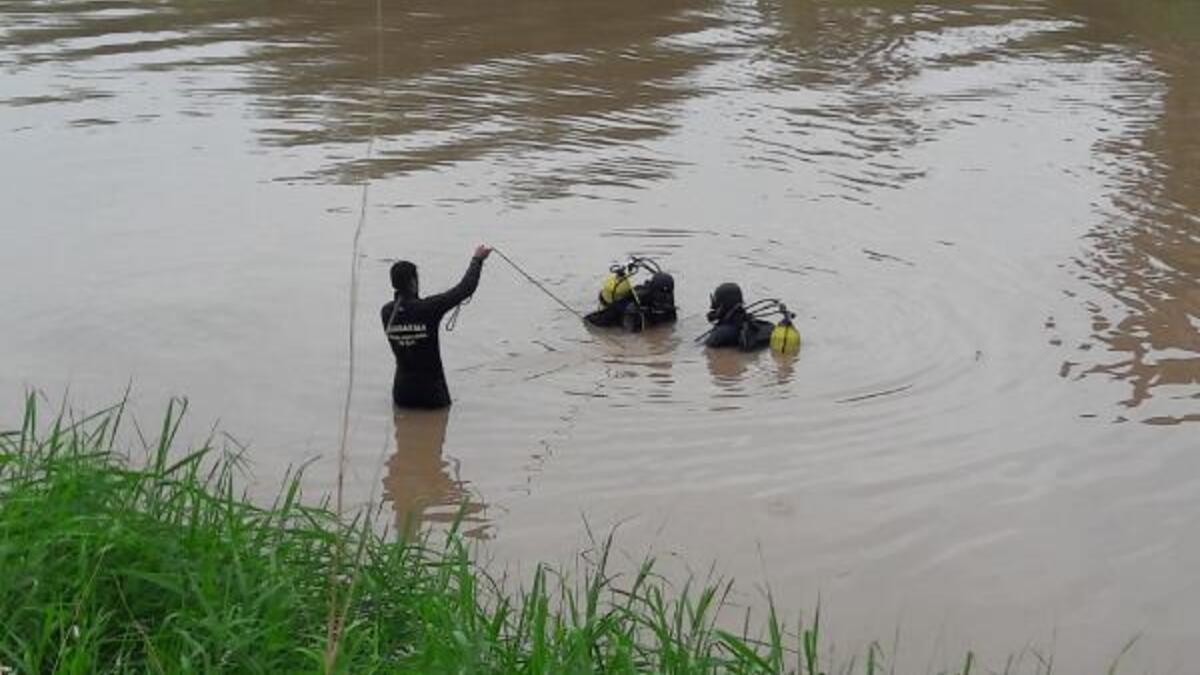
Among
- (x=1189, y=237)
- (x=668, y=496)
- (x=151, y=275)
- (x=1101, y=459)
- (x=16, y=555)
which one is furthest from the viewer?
(x=1189, y=237)

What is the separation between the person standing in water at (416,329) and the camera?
951 centimetres

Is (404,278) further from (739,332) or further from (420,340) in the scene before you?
(739,332)

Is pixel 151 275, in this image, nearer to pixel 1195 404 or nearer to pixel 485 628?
pixel 1195 404

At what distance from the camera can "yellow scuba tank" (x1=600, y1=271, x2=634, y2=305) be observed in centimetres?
1165

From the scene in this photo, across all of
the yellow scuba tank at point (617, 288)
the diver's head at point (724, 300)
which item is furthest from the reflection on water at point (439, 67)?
the diver's head at point (724, 300)

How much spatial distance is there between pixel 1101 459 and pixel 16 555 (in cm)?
614

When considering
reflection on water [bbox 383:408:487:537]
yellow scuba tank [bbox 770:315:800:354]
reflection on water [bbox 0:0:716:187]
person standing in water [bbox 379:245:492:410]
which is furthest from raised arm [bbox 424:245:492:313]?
→ reflection on water [bbox 0:0:716:187]

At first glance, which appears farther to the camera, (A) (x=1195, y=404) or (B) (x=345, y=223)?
(B) (x=345, y=223)

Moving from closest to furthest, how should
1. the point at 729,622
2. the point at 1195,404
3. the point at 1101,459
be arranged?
the point at 729,622, the point at 1101,459, the point at 1195,404

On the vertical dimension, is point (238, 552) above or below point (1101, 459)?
above

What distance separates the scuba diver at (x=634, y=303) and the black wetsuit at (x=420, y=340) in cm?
213

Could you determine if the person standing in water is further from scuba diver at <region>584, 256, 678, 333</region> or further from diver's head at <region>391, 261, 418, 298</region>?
scuba diver at <region>584, 256, 678, 333</region>

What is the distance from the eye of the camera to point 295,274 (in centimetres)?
1261

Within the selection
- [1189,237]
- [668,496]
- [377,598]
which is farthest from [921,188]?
[377,598]
